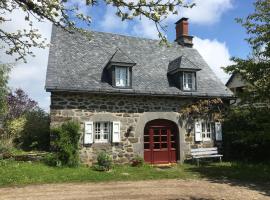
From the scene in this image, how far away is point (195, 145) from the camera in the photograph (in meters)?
15.8

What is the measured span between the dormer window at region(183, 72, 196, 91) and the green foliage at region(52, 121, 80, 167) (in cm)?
579

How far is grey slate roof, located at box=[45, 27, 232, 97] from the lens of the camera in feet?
45.8

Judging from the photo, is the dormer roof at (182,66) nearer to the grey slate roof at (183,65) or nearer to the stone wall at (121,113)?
the grey slate roof at (183,65)

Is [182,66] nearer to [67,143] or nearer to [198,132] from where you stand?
[198,132]

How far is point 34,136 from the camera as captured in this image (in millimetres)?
15477

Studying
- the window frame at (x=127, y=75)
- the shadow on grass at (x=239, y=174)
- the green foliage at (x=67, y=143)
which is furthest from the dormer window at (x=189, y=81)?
the green foliage at (x=67, y=143)

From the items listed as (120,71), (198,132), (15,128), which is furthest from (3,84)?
(198,132)

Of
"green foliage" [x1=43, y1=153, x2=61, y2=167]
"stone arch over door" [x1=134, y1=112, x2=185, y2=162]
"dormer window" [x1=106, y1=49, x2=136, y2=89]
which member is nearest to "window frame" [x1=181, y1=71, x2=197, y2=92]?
"stone arch over door" [x1=134, y1=112, x2=185, y2=162]

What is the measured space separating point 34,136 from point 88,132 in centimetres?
341

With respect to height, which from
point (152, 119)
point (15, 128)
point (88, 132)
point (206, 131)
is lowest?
point (88, 132)

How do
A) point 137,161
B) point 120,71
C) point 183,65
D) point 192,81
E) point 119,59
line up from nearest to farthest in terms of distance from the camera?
1. point 137,161
2. point 119,59
3. point 120,71
4. point 183,65
5. point 192,81

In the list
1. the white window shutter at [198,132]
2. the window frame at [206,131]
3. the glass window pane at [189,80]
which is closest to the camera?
the white window shutter at [198,132]

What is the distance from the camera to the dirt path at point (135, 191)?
852 cm

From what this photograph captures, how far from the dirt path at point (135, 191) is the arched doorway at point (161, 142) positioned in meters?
4.58
